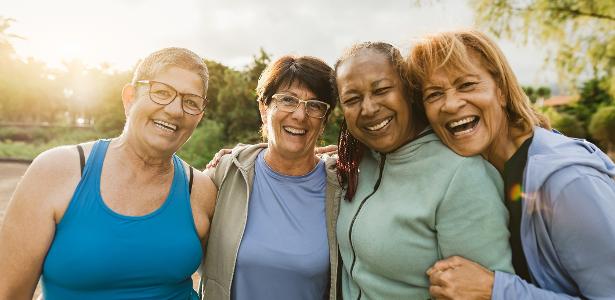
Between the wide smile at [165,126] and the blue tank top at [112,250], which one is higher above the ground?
the wide smile at [165,126]

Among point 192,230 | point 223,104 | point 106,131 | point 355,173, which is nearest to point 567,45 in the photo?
point 355,173

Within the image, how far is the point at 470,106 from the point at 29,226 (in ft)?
7.77

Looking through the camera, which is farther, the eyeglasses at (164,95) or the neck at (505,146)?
the eyeglasses at (164,95)

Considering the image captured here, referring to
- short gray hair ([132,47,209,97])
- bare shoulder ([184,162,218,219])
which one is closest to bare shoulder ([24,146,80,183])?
short gray hair ([132,47,209,97])

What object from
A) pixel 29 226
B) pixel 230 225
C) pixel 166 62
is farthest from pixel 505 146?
pixel 29 226

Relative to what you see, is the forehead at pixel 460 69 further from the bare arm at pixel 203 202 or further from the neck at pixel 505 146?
the bare arm at pixel 203 202

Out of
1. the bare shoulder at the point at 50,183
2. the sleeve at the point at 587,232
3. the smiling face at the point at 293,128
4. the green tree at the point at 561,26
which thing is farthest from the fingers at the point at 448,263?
the green tree at the point at 561,26

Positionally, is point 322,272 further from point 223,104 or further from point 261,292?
point 223,104

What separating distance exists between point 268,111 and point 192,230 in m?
1.01

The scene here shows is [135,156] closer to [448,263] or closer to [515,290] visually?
[448,263]

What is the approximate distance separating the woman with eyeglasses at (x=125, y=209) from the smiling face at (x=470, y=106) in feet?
4.81

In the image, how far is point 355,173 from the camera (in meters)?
2.82

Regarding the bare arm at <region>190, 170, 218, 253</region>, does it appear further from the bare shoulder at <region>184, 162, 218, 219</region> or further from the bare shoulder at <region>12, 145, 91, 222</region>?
the bare shoulder at <region>12, 145, 91, 222</region>

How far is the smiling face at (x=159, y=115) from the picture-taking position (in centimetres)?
258
